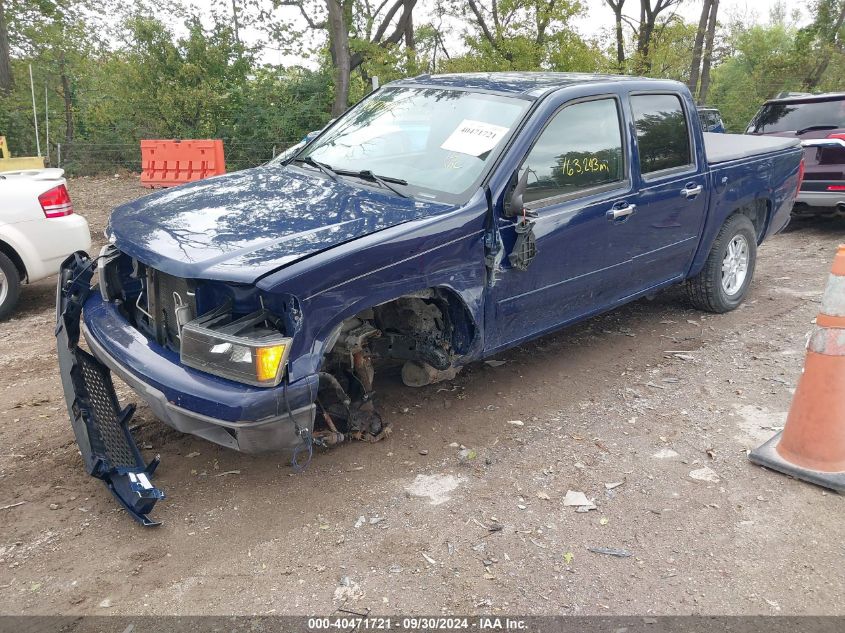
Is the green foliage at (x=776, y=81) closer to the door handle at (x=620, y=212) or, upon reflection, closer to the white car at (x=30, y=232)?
the door handle at (x=620, y=212)

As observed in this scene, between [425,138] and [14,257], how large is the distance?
3.90 metres

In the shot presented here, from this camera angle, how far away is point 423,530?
312cm

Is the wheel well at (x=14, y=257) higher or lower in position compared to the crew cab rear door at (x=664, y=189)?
lower

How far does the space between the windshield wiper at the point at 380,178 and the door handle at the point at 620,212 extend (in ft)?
4.42

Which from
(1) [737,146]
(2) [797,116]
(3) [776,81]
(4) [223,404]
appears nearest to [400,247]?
(4) [223,404]

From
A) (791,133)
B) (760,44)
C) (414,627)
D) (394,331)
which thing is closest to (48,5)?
(791,133)

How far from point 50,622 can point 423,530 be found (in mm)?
1499

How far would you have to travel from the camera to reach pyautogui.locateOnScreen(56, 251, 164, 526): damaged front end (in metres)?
3.08

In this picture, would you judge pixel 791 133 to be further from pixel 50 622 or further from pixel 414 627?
pixel 50 622

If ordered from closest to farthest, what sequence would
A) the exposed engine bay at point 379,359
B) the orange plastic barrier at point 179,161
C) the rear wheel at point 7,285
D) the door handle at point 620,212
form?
the exposed engine bay at point 379,359 < the door handle at point 620,212 < the rear wheel at point 7,285 < the orange plastic barrier at point 179,161

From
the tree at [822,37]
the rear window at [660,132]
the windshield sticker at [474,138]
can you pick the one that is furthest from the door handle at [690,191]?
the tree at [822,37]

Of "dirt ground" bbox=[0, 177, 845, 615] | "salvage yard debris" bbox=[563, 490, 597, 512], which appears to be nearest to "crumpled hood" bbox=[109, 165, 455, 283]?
"dirt ground" bbox=[0, 177, 845, 615]

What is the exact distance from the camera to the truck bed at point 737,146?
5.47 m

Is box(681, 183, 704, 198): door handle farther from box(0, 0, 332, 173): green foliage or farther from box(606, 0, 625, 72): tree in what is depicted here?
box(606, 0, 625, 72): tree
